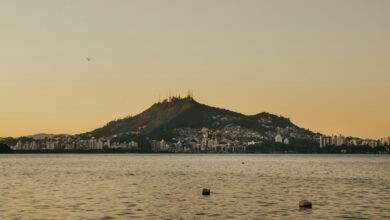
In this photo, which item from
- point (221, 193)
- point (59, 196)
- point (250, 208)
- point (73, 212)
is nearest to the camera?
point (73, 212)

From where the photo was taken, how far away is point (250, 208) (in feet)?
205

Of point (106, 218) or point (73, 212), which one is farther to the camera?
point (73, 212)

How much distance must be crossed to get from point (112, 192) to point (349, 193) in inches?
1364

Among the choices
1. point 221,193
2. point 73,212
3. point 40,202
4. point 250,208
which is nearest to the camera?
point 73,212

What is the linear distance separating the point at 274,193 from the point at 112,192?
23.6 metres

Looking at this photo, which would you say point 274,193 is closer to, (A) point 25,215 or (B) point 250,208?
(B) point 250,208

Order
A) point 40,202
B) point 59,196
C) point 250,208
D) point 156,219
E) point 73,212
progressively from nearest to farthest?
1. point 156,219
2. point 73,212
3. point 250,208
4. point 40,202
5. point 59,196

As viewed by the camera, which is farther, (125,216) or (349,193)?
(349,193)

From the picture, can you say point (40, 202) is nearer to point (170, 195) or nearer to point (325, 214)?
point (170, 195)

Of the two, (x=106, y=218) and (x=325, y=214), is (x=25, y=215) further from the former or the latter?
(x=325, y=214)

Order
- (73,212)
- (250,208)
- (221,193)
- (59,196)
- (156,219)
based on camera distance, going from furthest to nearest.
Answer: (221,193) < (59,196) < (250,208) < (73,212) < (156,219)

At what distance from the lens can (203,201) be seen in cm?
7056

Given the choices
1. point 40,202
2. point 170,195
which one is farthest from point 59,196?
point 170,195

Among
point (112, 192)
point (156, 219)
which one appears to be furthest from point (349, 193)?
point (156, 219)
